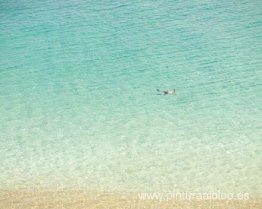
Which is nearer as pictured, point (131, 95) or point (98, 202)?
point (98, 202)

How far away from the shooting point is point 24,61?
24.1 feet

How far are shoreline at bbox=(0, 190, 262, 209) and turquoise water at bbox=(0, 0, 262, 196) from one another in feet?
0.59

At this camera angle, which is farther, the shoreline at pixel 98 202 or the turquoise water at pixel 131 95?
the turquoise water at pixel 131 95

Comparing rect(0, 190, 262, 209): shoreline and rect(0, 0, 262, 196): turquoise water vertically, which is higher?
rect(0, 190, 262, 209): shoreline

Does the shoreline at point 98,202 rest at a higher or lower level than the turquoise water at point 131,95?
higher

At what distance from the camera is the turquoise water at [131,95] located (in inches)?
178

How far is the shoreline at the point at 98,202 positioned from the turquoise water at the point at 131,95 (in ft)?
0.59

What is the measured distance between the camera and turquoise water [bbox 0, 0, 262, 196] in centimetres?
452

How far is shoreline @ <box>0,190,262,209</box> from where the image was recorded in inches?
151

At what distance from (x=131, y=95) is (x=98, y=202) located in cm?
249

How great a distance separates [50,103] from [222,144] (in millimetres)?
2859

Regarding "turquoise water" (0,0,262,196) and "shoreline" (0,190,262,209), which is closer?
"shoreline" (0,190,262,209)

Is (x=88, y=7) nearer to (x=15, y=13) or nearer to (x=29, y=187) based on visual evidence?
(x=15, y=13)

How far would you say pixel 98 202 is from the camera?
393cm
